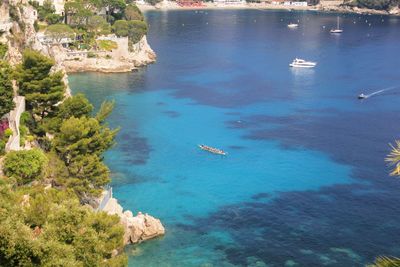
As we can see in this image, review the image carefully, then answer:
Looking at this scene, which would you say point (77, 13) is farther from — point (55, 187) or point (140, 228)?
point (140, 228)

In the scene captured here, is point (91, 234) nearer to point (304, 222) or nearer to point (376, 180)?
point (304, 222)

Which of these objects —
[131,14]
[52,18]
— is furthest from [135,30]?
[131,14]

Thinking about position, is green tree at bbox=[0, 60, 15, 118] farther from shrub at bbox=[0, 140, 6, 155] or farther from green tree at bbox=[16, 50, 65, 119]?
green tree at bbox=[16, 50, 65, 119]

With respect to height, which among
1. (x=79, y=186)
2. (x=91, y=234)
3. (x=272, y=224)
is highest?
(x=91, y=234)

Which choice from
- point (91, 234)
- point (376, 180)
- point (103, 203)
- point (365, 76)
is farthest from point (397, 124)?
point (91, 234)

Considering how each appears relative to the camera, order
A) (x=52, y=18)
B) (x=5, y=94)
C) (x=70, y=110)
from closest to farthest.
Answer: (x=5, y=94) < (x=70, y=110) < (x=52, y=18)

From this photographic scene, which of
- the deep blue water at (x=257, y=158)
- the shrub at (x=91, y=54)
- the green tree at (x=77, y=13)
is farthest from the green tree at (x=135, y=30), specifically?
the shrub at (x=91, y=54)
